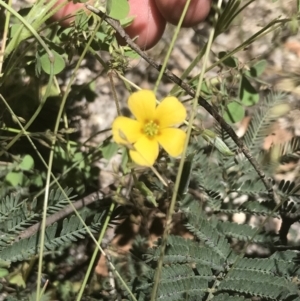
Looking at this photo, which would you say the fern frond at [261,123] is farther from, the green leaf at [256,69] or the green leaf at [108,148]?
the green leaf at [108,148]

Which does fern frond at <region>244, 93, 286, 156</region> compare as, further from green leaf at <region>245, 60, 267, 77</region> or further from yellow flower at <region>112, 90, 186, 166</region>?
yellow flower at <region>112, 90, 186, 166</region>

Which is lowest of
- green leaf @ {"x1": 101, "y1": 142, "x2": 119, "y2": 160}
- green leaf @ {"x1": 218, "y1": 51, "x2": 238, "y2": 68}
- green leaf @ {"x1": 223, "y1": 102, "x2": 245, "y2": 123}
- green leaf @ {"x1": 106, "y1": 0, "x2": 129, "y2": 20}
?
green leaf @ {"x1": 101, "y1": 142, "x2": 119, "y2": 160}

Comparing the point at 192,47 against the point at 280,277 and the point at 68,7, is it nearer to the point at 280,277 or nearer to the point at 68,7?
the point at 68,7

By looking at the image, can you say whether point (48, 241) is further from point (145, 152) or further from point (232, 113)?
point (232, 113)

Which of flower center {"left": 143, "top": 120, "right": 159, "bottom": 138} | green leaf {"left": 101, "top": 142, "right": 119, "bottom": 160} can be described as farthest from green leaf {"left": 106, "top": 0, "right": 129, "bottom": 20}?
green leaf {"left": 101, "top": 142, "right": 119, "bottom": 160}

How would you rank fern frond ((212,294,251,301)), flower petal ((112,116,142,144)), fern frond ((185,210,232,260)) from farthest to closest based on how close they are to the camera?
fern frond ((185,210,232,260))
fern frond ((212,294,251,301))
flower petal ((112,116,142,144))

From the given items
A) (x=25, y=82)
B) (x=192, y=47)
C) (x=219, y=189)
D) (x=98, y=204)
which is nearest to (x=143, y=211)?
(x=98, y=204)
